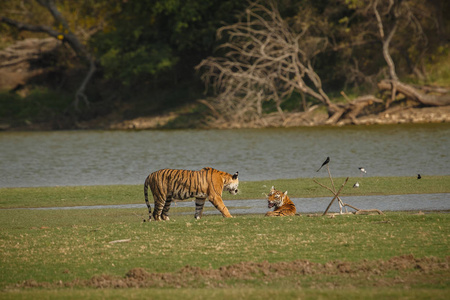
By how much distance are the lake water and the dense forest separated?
8.06 ft

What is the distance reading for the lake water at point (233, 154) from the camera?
25.0 meters

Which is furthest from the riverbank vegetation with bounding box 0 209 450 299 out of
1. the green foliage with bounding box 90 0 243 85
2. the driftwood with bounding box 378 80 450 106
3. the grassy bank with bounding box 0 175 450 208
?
the green foliage with bounding box 90 0 243 85

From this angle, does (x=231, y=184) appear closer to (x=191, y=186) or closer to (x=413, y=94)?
(x=191, y=186)

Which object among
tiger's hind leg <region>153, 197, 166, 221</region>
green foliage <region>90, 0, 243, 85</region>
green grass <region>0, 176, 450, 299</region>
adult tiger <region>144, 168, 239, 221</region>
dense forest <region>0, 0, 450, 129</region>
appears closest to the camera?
green grass <region>0, 176, 450, 299</region>

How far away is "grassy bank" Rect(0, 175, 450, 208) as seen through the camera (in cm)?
1883

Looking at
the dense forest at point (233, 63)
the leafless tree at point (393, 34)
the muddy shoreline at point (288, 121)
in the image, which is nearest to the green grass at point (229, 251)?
the dense forest at point (233, 63)

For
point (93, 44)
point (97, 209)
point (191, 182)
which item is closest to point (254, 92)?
point (93, 44)

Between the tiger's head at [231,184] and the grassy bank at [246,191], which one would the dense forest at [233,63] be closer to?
the grassy bank at [246,191]

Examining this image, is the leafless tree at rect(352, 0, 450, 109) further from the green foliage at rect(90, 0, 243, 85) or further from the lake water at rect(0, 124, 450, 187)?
the green foliage at rect(90, 0, 243, 85)

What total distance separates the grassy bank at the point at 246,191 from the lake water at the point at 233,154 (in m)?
2.25

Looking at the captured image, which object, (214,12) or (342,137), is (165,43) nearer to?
(214,12)

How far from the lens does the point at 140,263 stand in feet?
34.0

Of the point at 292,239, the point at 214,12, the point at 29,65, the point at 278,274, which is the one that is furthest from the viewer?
the point at 29,65

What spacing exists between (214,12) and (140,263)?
135ft
